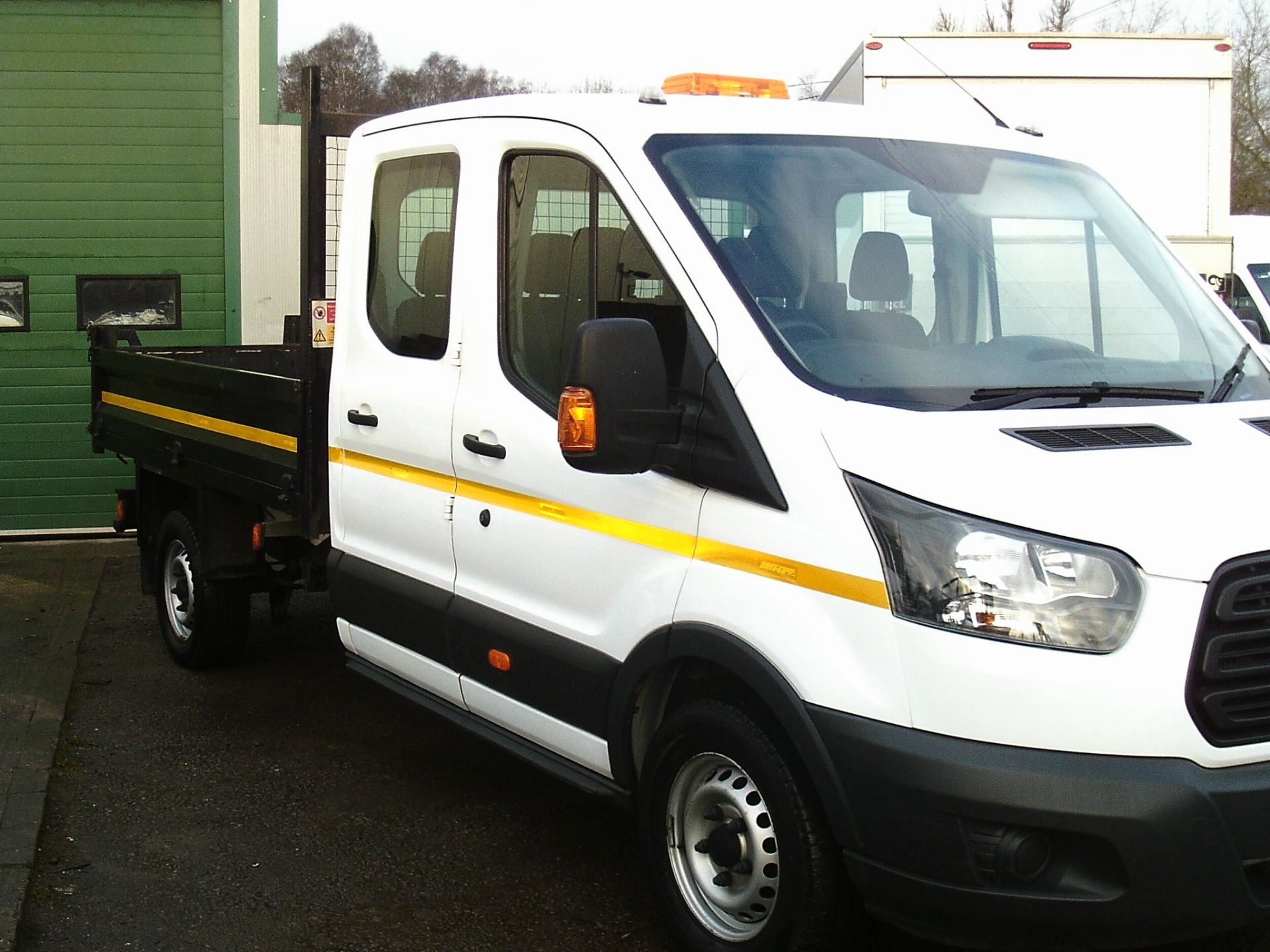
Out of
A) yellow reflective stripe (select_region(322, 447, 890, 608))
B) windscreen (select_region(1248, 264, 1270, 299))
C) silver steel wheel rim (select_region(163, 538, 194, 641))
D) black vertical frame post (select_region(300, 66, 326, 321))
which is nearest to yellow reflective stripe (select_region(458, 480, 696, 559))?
yellow reflective stripe (select_region(322, 447, 890, 608))

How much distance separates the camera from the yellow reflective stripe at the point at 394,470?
452 centimetres

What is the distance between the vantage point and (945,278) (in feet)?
12.6

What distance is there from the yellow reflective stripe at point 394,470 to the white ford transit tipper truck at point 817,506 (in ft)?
0.04

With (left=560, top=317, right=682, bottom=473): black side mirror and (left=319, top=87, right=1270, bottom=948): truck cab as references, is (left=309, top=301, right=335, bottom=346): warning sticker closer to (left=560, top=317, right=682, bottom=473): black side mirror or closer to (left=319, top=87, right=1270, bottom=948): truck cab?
(left=319, top=87, right=1270, bottom=948): truck cab

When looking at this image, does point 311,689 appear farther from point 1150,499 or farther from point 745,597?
point 1150,499

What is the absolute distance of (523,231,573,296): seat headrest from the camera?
162 inches

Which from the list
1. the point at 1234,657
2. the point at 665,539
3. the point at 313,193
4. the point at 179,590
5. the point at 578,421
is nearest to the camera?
the point at 1234,657

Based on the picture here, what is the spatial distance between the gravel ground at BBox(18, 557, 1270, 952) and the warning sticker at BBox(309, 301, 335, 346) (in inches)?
64.4

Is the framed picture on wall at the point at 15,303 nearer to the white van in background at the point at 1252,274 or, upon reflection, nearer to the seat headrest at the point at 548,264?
the seat headrest at the point at 548,264

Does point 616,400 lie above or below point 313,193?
below

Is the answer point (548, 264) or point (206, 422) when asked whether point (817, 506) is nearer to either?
point (548, 264)

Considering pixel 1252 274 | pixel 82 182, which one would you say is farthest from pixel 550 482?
pixel 1252 274

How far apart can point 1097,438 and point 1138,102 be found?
9.34m

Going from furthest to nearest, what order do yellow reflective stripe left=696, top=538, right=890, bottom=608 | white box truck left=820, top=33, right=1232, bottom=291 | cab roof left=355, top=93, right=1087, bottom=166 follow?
white box truck left=820, top=33, right=1232, bottom=291
cab roof left=355, top=93, right=1087, bottom=166
yellow reflective stripe left=696, top=538, right=890, bottom=608
